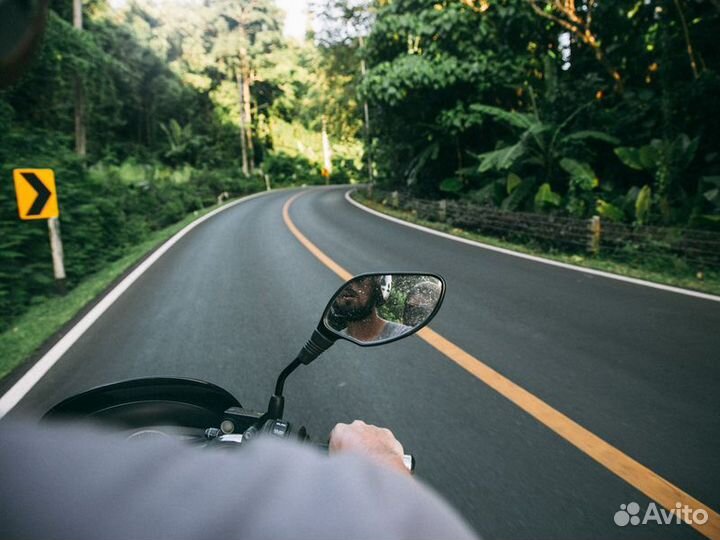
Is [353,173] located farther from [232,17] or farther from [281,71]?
[232,17]

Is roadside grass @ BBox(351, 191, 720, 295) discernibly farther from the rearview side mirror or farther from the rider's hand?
the rider's hand

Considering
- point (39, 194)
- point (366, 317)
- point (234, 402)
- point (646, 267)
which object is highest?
point (39, 194)

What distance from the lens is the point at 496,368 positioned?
3.94 metres

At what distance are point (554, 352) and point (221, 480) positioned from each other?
4.18 metres

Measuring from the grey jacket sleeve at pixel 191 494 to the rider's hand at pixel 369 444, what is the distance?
1.23 ft

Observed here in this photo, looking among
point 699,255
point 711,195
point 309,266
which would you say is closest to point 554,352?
point 309,266

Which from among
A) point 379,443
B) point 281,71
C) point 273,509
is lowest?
point 379,443

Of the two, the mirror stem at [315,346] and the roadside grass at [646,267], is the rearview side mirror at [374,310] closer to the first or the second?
the mirror stem at [315,346]

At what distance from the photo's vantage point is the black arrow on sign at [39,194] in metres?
6.54

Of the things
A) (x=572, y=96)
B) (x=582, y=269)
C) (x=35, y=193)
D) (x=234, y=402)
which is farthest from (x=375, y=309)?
(x=572, y=96)

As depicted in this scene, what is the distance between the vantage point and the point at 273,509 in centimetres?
57

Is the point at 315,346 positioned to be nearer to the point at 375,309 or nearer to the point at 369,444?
the point at 375,309

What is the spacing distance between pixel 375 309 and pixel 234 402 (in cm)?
72

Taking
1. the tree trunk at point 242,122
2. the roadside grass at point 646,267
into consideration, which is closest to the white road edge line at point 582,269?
the roadside grass at point 646,267
